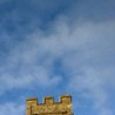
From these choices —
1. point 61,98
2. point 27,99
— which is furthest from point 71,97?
point 27,99

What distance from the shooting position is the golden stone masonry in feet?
153

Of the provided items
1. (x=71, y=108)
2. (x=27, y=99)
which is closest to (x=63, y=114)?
(x=71, y=108)

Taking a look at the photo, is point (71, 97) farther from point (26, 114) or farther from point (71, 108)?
point (26, 114)

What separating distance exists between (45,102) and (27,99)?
183 cm

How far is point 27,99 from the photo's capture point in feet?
157

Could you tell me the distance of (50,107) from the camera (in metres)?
47.0

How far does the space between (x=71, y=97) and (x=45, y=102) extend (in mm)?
2532

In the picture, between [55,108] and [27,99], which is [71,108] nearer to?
[55,108]

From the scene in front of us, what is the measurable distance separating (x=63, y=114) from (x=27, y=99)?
390 centimetres

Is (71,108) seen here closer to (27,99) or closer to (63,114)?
(63,114)

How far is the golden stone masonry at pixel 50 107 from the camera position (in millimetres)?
46678

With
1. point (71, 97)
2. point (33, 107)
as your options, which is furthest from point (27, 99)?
point (71, 97)

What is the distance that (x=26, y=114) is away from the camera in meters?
46.9

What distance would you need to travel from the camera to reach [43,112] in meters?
46.8
